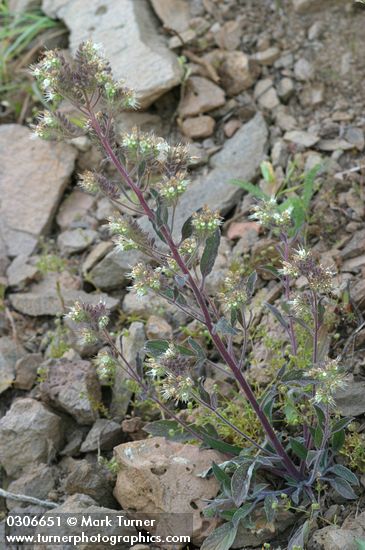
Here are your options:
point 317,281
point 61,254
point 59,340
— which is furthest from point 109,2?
point 317,281

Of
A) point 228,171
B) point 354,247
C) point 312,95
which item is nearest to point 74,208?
point 228,171

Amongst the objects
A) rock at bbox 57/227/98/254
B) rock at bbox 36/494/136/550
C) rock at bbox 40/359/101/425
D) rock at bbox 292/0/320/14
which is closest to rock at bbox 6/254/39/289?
rock at bbox 57/227/98/254

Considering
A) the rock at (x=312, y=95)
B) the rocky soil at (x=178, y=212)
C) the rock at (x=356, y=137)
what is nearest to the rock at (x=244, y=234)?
the rocky soil at (x=178, y=212)

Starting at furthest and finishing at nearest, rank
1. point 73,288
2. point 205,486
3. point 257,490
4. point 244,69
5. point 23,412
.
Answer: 1. point 244,69
2. point 73,288
3. point 23,412
4. point 205,486
5. point 257,490

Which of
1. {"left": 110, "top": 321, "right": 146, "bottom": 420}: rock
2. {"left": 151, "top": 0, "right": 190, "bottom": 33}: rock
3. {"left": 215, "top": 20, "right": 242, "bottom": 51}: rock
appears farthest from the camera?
{"left": 151, "top": 0, "right": 190, "bottom": 33}: rock

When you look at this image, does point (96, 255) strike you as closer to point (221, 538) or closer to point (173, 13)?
point (173, 13)

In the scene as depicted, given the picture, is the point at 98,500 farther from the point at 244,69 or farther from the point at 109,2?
the point at 109,2

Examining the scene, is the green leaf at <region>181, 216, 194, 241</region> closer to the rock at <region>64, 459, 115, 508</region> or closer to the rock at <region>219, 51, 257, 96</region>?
the rock at <region>64, 459, 115, 508</region>
